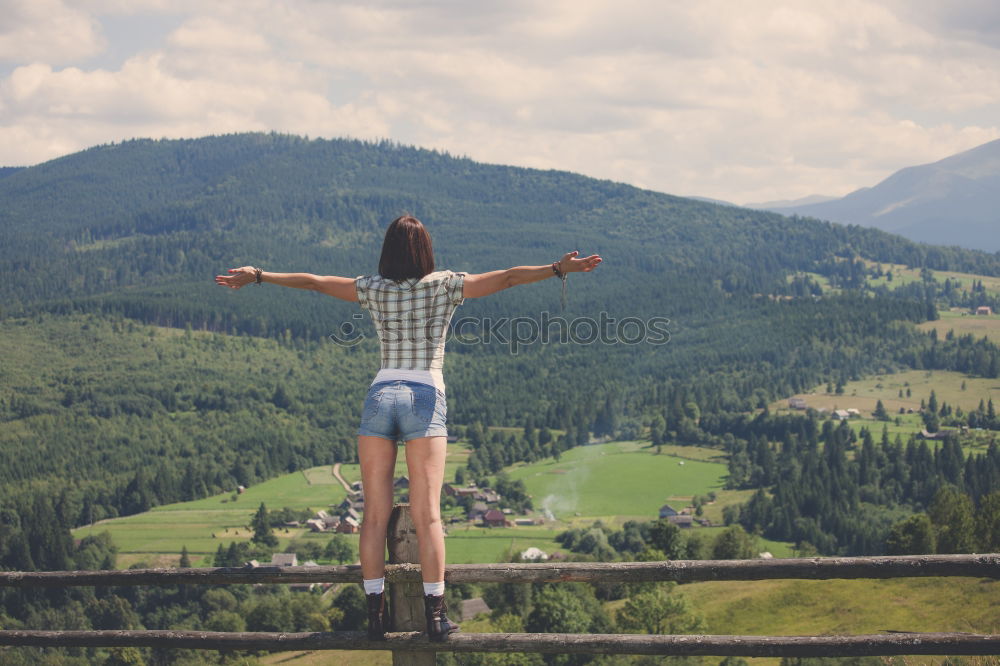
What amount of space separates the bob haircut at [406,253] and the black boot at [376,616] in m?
2.53

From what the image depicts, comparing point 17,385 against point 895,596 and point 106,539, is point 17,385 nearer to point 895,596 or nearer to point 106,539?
point 106,539

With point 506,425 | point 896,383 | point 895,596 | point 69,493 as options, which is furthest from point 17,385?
point 895,596

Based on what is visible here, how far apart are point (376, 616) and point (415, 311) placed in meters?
2.47

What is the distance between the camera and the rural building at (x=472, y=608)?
173ft

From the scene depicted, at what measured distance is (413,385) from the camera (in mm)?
7137

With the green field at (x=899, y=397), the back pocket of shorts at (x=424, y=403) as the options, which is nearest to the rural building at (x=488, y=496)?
the green field at (x=899, y=397)

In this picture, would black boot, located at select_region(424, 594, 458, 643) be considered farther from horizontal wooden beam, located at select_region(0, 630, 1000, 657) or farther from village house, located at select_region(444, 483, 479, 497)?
village house, located at select_region(444, 483, 479, 497)

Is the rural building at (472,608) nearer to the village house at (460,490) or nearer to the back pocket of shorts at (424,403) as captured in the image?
the back pocket of shorts at (424,403)

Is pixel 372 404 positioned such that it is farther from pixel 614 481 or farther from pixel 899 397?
pixel 899 397

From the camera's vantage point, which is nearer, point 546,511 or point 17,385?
point 546,511

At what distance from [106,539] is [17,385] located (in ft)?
336

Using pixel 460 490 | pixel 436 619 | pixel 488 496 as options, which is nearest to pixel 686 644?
pixel 436 619

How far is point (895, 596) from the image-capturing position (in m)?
32.1

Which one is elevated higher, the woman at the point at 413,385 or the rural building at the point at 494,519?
the woman at the point at 413,385
